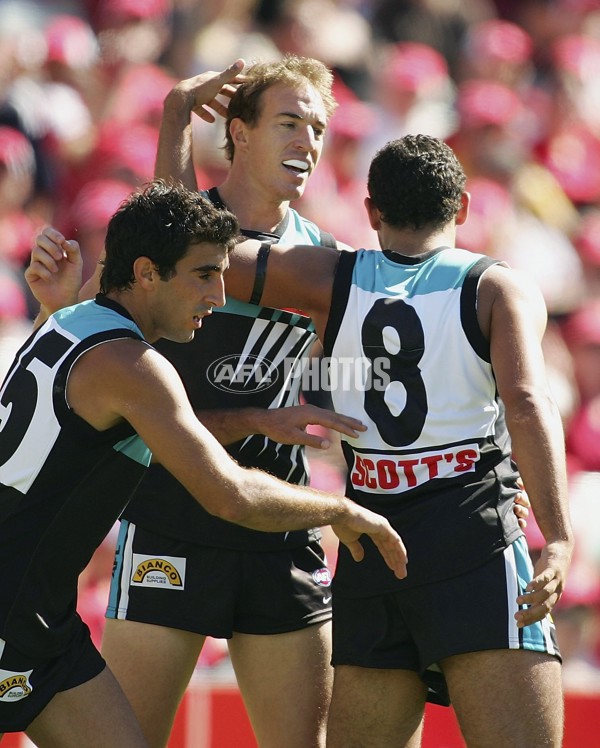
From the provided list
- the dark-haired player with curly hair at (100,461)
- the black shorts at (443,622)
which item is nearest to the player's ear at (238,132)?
the dark-haired player with curly hair at (100,461)

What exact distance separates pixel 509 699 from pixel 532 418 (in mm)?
797

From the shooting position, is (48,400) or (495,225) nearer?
(48,400)

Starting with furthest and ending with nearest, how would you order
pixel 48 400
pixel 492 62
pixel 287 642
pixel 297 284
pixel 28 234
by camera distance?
1. pixel 492 62
2. pixel 28 234
3. pixel 287 642
4. pixel 297 284
5. pixel 48 400

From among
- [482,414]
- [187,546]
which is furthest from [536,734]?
[187,546]

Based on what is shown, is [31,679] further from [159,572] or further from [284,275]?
[284,275]

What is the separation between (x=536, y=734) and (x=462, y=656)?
30 cm

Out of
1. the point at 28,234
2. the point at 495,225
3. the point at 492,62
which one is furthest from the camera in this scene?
the point at 492,62

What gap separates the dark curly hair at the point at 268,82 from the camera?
4.56m

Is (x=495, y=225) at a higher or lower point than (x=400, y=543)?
higher

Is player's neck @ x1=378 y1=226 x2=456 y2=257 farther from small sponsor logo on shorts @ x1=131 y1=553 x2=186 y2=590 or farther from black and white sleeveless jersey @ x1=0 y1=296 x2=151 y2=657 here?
small sponsor logo on shorts @ x1=131 y1=553 x2=186 y2=590

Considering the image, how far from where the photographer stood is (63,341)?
3.47 meters

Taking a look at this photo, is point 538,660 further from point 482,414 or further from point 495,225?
point 495,225

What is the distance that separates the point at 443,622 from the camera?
3.68 m

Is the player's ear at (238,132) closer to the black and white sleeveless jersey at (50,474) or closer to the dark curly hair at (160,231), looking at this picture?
the dark curly hair at (160,231)
